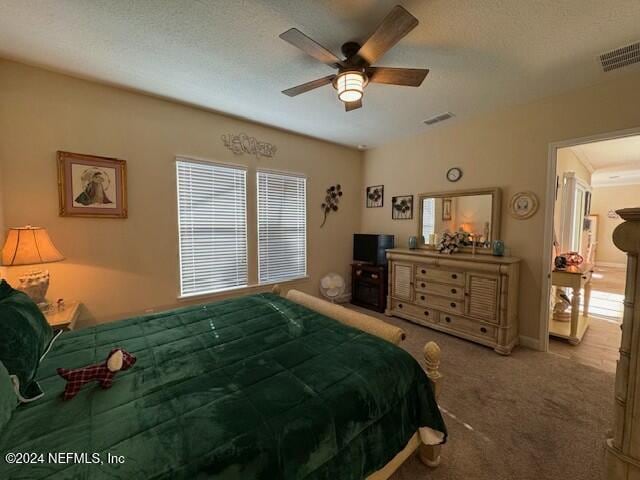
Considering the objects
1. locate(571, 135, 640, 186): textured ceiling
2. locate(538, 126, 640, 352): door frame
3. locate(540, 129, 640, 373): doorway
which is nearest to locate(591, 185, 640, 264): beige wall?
locate(571, 135, 640, 186): textured ceiling

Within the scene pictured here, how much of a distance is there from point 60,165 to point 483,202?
4572 mm

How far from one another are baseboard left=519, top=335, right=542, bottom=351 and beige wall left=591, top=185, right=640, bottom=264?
7214mm

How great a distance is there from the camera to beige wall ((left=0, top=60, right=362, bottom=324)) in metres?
2.26

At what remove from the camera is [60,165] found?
2398 mm

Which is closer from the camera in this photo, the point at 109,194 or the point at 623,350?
the point at 623,350

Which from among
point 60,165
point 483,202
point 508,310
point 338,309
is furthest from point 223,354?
point 483,202

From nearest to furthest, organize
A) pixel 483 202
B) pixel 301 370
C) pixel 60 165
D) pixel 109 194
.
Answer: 1. pixel 301 370
2. pixel 60 165
3. pixel 109 194
4. pixel 483 202

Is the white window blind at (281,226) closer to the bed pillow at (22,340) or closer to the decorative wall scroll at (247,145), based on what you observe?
the decorative wall scroll at (247,145)

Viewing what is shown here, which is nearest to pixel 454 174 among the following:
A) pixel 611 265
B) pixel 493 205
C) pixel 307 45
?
pixel 493 205

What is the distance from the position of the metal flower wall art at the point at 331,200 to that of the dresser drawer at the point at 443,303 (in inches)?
76.4

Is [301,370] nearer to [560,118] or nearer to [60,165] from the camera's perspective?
[60,165]

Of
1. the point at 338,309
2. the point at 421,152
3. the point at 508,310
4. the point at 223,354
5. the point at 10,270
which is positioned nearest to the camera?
the point at 223,354

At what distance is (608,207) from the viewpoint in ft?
24.6

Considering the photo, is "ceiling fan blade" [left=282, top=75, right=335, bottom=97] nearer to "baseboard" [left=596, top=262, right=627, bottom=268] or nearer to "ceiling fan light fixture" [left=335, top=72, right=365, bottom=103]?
"ceiling fan light fixture" [left=335, top=72, right=365, bottom=103]
